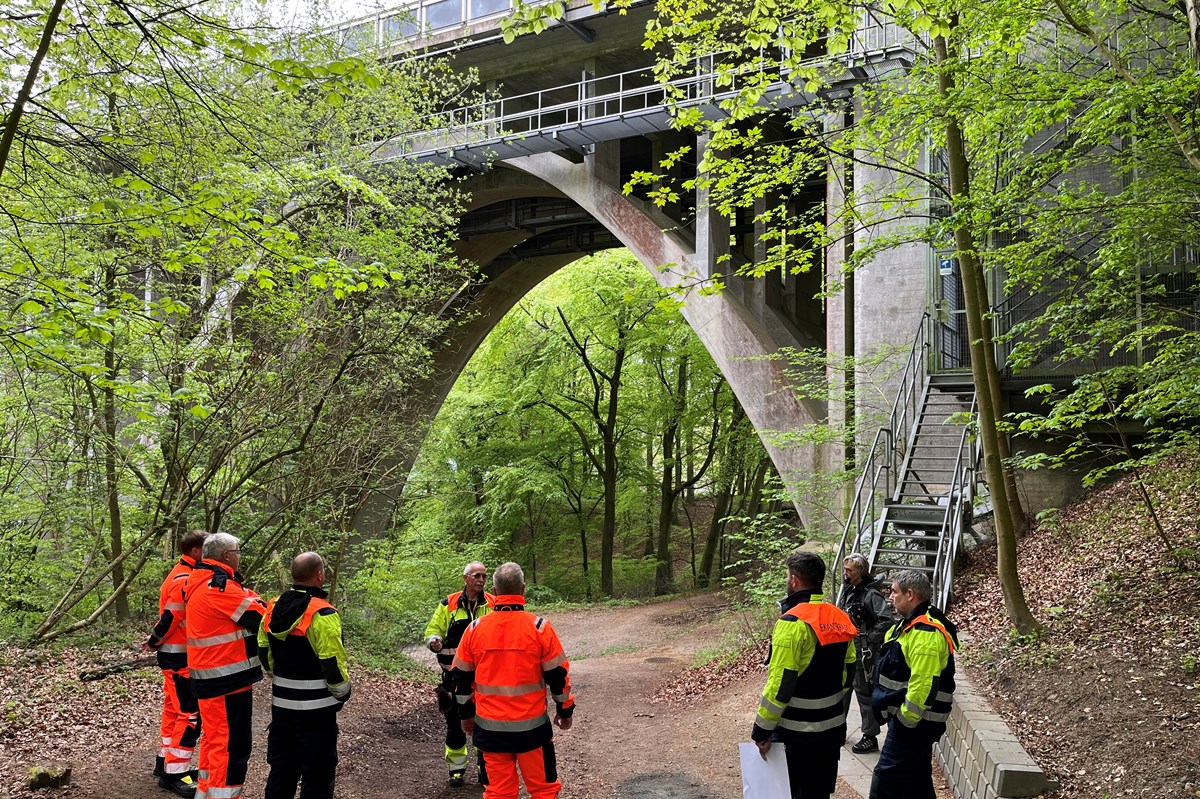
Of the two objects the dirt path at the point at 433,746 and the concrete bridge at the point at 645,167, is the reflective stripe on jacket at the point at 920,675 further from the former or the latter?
the concrete bridge at the point at 645,167

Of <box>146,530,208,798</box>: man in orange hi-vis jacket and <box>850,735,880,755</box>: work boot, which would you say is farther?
<box>850,735,880,755</box>: work boot

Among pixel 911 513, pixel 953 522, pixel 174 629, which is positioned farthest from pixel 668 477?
pixel 174 629

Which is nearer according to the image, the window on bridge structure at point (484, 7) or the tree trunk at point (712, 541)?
the window on bridge structure at point (484, 7)

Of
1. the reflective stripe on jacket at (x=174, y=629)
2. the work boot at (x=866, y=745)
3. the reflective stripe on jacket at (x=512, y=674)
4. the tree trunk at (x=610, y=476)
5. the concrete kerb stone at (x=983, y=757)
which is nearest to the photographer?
the reflective stripe on jacket at (x=512, y=674)

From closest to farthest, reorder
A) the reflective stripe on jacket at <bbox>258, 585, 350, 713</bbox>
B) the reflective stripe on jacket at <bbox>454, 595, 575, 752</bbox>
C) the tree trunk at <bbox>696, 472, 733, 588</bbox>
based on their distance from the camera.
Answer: the reflective stripe on jacket at <bbox>454, 595, 575, 752</bbox> < the reflective stripe on jacket at <bbox>258, 585, 350, 713</bbox> < the tree trunk at <bbox>696, 472, 733, 588</bbox>

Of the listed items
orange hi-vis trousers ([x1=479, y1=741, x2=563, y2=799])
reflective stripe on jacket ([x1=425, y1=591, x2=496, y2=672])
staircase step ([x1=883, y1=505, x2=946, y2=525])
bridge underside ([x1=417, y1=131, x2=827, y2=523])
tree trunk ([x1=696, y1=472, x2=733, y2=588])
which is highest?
bridge underside ([x1=417, y1=131, x2=827, y2=523])

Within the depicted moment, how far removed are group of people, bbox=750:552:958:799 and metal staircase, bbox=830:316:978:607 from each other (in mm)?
4312

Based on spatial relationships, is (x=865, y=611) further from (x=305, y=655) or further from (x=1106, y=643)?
(x=305, y=655)

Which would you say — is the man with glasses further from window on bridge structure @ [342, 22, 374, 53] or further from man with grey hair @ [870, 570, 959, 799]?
window on bridge structure @ [342, 22, 374, 53]

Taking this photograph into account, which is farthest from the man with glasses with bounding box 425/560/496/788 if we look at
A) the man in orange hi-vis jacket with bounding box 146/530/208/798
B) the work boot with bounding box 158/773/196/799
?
the work boot with bounding box 158/773/196/799

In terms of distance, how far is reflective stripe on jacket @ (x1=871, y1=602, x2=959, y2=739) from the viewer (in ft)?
13.2

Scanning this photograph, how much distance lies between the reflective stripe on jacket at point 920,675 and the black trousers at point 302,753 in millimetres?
2825

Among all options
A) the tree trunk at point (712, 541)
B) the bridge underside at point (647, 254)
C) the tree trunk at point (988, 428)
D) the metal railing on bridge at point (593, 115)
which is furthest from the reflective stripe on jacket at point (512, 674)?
the tree trunk at point (712, 541)

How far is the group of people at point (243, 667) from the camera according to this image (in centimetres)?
449
